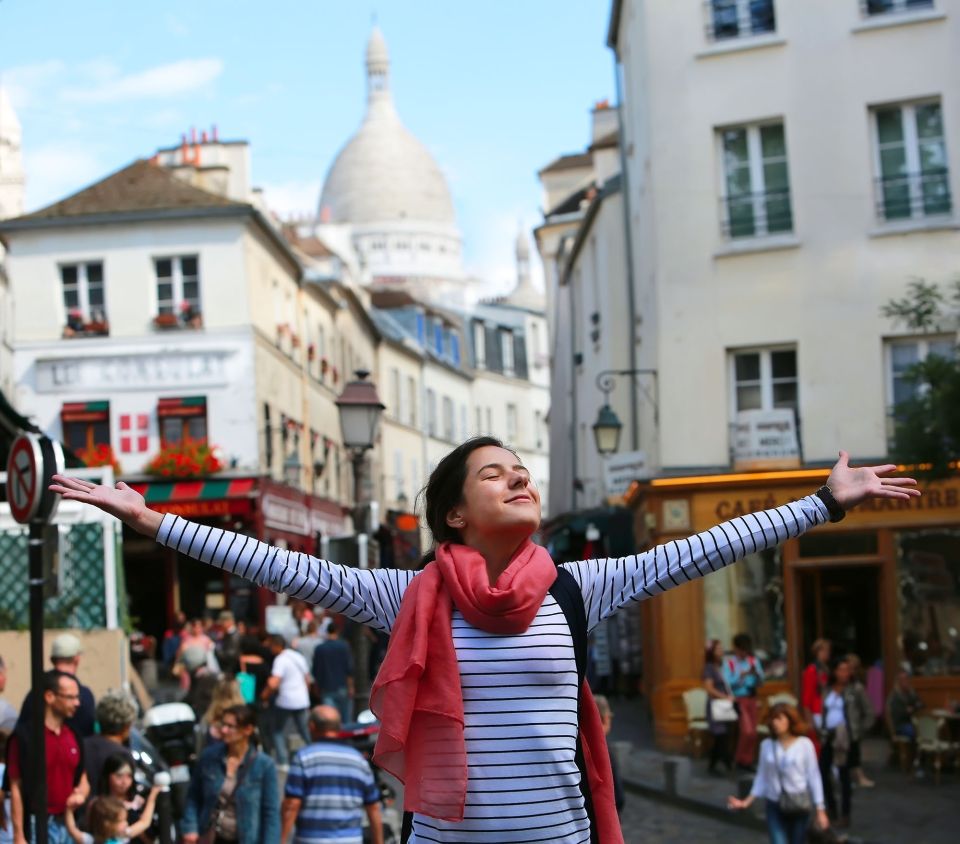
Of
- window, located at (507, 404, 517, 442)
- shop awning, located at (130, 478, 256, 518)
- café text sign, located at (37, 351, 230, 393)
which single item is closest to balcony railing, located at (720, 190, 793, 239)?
shop awning, located at (130, 478, 256, 518)

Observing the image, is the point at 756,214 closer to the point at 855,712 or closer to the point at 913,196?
the point at 913,196

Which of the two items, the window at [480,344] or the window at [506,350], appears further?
the window at [506,350]

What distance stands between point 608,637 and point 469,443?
29.8 m

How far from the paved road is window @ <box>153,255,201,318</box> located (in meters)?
25.8

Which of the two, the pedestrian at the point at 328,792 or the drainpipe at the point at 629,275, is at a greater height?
the drainpipe at the point at 629,275

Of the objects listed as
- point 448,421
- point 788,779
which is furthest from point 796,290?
point 448,421

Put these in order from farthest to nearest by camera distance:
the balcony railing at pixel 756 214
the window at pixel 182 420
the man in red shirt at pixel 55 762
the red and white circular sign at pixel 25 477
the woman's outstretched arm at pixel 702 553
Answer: the window at pixel 182 420
the balcony railing at pixel 756 214
the red and white circular sign at pixel 25 477
the man in red shirt at pixel 55 762
the woman's outstretched arm at pixel 702 553

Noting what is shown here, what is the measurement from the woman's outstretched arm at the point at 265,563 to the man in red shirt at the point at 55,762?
4.84 metres

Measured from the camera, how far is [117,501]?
4359mm

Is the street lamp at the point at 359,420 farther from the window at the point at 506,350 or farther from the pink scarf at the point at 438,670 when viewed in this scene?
the window at the point at 506,350

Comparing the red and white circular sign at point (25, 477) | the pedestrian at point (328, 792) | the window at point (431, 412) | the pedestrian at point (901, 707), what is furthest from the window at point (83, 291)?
the pedestrian at point (328, 792)

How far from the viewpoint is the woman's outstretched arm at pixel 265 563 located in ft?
14.3

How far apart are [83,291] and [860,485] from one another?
39044 millimetres

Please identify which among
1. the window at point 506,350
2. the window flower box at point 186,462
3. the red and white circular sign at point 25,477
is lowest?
the red and white circular sign at point 25,477
